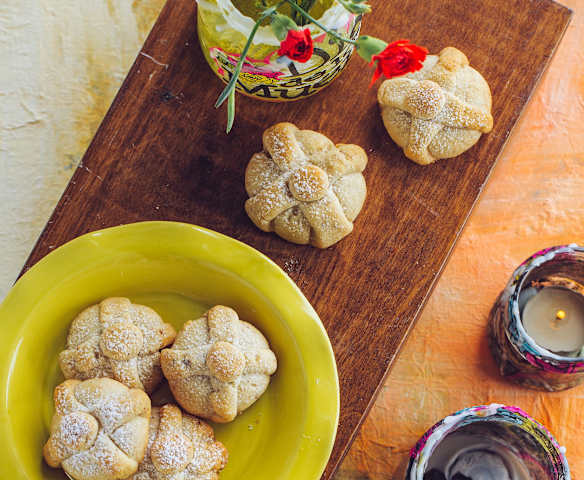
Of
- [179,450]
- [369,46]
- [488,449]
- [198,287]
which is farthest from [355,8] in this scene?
[488,449]

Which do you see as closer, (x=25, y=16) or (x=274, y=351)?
(x=274, y=351)

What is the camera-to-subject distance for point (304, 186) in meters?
0.75

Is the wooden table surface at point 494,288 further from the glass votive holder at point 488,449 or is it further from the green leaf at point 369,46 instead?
the green leaf at point 369,46

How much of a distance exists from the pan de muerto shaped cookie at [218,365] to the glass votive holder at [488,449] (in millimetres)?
227

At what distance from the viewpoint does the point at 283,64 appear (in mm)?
700

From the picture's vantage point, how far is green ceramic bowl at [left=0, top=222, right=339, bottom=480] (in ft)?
2.30

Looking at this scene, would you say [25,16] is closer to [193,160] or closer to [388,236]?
[193,160]

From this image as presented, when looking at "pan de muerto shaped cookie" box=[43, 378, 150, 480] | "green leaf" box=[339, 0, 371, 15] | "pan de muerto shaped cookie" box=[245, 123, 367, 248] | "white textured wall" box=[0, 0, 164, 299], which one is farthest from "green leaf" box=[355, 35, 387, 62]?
"white textured wall" box=[0, 0, 164, 299]

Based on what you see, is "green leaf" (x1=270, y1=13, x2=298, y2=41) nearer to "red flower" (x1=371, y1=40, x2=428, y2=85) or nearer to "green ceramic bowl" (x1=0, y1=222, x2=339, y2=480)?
"red flower" (x1=371, y1=40, x2=428, y2=85)

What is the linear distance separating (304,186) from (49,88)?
0.59m

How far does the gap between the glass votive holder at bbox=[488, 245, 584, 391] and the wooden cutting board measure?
4.2 inches

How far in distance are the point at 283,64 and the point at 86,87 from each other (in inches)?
A: 20.9

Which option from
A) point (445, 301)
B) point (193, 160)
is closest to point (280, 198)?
point (193, 160)

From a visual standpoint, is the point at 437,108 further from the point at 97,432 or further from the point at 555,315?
the point at 97,432
